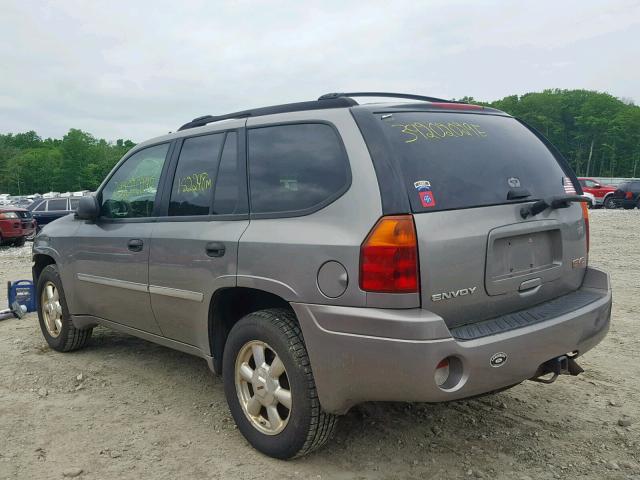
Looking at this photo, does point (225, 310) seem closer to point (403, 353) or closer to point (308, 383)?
point (308, 383)

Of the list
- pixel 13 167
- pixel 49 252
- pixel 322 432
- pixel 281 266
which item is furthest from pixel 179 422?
pixel 13 167

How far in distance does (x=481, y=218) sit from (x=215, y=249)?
4.87ft

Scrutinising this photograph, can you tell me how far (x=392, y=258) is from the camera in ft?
8.17

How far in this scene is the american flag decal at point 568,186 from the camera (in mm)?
3307

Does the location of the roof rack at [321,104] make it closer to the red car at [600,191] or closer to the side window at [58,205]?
the side window at [58,205]

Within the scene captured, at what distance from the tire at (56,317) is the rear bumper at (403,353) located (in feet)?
9.66

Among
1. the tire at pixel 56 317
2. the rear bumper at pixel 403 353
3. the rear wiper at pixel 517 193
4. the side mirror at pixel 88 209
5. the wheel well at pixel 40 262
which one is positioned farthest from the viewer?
the wheel well at pixel 40 262

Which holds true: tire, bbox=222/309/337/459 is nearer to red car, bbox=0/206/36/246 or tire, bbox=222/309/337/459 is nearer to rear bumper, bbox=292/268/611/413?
rear bumper, bbox=292/268/611/413

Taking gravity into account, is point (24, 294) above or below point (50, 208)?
below

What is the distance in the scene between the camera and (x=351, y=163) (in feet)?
8.94

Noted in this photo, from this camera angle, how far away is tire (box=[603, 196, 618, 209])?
28.7m

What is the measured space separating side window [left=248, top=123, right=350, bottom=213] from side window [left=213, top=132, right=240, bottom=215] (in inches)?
5.0

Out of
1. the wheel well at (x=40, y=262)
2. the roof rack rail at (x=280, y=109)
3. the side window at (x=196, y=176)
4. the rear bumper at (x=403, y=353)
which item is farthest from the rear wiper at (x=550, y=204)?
the wheel well at (x=40, y=262)

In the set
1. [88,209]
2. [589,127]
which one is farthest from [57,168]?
[88,209]
